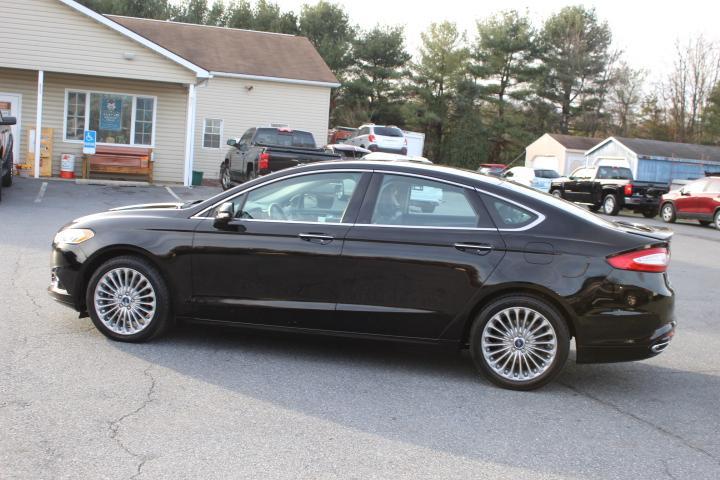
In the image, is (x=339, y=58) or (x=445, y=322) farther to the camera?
(x=339, y=58)

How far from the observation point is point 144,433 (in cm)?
443

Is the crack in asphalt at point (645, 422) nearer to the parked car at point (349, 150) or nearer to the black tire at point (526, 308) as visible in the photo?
the black tire at point (526, 308)

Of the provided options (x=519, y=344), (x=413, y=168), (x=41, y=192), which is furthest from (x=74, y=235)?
(x=41, y=192)

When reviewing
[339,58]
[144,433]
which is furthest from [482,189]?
[339,58]

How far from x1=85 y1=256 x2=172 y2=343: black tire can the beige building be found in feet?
57.3

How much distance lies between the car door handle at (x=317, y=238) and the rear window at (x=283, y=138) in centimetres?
1549

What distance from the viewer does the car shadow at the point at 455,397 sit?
4.62 metres

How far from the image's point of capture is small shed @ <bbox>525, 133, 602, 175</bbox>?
49.8m

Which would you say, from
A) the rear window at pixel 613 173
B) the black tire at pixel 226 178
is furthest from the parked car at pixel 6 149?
the rear window at pixel 613 173

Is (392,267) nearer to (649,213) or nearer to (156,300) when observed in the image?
(156,300)

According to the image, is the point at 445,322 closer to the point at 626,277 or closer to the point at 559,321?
the point at 559,321

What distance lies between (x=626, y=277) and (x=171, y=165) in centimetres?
2193

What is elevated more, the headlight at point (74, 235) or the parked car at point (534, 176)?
the parked car at point (534, 176)

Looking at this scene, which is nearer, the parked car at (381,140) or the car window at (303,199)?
the car window at (303,199)
